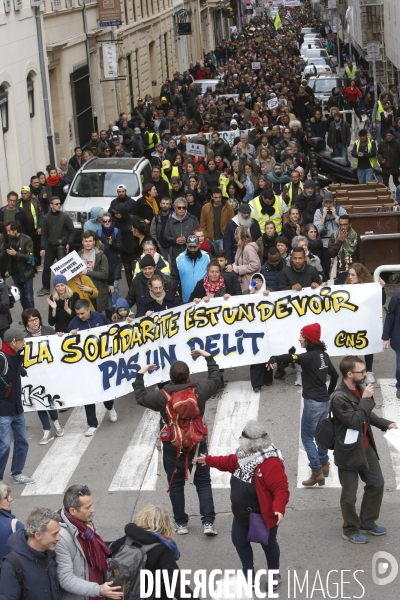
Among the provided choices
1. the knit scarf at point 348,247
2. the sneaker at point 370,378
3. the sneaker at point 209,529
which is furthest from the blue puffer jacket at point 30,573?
the knit scarf at point 348,247

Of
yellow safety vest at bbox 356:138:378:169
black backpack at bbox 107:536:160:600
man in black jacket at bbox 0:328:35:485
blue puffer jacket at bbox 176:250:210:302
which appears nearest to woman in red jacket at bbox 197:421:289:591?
black backpack at bbox 107:536:160:600

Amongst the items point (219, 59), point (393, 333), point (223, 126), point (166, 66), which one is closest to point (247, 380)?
point (393, 333)

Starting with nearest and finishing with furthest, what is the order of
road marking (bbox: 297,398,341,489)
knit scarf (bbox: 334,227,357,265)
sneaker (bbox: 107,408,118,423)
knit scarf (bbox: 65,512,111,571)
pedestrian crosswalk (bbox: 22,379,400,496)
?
knit scarf (bbox: 65,512,111,571) → road marking (bbox: 297,398,341,489) → pedestrian crosswalk (bbox: 22,379,400,496) → sneaker (bbox: 107,408,118,423) → knit scarf (bbox: 334,227,357,265)

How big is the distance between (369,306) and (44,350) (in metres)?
3.66

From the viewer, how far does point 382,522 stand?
347 inches

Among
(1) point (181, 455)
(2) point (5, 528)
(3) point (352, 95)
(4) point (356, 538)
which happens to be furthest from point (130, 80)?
(2) point (5, 528)

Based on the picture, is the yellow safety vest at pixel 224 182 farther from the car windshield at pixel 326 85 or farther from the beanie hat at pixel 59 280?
the car windshield at pixel 326 85

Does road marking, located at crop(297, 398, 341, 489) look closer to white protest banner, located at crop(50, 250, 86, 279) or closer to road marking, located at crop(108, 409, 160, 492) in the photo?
road marking, located at crop(108, 409, 160, 492)

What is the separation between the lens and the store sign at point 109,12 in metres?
36.2

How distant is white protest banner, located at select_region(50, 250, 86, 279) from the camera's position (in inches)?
501

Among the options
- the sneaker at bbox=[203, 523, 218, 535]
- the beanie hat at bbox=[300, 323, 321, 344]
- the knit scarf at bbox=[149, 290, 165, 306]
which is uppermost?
the beanie hat at bbox=[300, 323, 321, 344]

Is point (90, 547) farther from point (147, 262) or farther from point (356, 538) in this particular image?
point (147, 262)

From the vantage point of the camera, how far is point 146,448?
1091cm

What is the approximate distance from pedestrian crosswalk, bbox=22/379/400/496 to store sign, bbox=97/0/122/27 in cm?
2587
